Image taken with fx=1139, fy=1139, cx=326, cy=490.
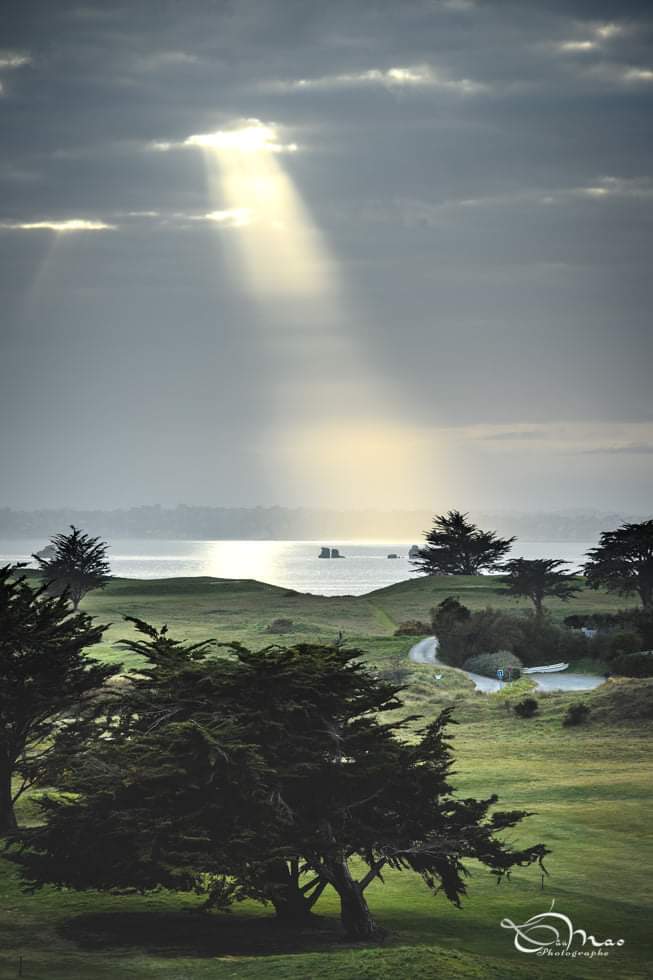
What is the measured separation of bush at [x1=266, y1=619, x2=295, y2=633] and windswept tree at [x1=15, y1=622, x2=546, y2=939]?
2616 inches

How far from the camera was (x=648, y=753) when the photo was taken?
2037 inches

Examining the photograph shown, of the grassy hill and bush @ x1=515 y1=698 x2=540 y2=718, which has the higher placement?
the grassy hill

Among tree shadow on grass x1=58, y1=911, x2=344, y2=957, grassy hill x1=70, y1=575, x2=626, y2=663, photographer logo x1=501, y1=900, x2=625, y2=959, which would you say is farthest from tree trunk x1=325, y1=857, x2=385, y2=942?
grassy hill x1=70, y1=575, x2=626, y2=663

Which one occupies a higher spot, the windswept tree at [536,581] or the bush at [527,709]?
the windswept tree at [536,581]

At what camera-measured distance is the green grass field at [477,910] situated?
2309 cm

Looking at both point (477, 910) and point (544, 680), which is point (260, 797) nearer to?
point (477, 910)

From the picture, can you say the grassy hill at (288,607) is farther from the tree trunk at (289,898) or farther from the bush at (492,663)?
the tree trunk at (289,898)

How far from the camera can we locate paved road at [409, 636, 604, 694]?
242ft

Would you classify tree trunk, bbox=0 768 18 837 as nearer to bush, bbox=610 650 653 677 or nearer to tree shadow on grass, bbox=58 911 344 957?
tree shadow on grass, bbox=58 911 344 957

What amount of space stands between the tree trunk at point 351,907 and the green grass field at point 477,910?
48 cm

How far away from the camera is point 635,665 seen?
73.4 metres

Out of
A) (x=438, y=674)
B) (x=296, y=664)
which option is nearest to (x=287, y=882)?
(x=296, y=664)

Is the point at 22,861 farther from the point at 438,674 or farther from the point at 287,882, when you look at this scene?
the point at 438,674

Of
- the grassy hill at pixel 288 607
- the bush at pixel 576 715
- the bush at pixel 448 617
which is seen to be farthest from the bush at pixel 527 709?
the bush at pixel 448 617
